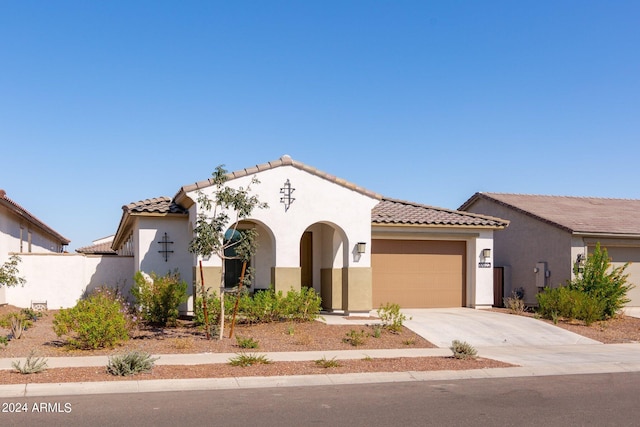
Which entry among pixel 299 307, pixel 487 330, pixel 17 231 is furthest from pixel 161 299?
pixel 17 231

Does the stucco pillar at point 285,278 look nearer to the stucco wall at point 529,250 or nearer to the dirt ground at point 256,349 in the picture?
the dirt ground at point 256,349

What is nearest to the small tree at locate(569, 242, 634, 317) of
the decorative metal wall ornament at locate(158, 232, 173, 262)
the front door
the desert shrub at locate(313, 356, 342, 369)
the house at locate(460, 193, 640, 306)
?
the house at locate(460, 193, 640, 306)

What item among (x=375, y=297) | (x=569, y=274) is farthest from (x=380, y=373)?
(x=569, y=274)

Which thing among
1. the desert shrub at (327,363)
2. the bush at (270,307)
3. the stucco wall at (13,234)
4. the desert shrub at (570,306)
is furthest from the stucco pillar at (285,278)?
the stucco wall at (13,234)

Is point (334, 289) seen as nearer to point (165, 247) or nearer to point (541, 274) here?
point (165, 247)

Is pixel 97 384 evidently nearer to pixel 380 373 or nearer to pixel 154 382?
pixel 154 382

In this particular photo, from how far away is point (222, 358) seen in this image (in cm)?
1320

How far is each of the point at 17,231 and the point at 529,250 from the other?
1956cm

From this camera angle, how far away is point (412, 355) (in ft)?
47.0

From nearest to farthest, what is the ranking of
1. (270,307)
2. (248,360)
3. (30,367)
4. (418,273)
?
(30,367), (248,360), (270,307), (418,273)

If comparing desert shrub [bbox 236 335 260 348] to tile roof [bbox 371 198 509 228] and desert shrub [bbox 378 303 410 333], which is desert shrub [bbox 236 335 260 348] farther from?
tile roof [bbox 371 198 509 228]

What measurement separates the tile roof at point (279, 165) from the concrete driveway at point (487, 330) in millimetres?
4145

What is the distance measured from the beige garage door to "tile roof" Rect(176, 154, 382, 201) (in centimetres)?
280

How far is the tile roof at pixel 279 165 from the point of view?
18.2 meters
